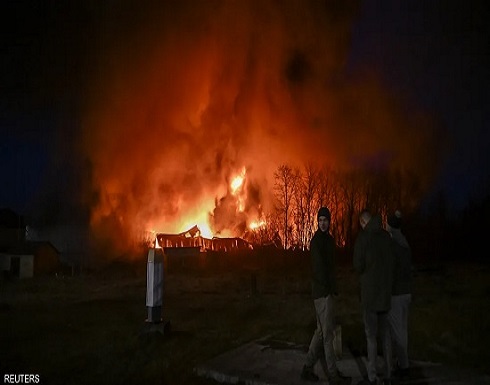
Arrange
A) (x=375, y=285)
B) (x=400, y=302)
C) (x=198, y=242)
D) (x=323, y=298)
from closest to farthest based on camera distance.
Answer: (x=375, y=285), (x=323, y=298), (x=400, y=302), (x=198, y=242)

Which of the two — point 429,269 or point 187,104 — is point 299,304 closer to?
point 429,269

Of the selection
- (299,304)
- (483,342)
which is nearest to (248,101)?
(299,304)

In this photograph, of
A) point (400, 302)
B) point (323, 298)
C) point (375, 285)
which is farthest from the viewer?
point (400, 302)

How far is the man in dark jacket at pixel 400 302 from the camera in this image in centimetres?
627

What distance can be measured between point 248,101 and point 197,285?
147ft

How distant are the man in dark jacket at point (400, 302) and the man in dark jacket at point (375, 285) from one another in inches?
16.5

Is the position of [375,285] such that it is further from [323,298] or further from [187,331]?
[187,331]

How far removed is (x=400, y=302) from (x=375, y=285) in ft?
2.69

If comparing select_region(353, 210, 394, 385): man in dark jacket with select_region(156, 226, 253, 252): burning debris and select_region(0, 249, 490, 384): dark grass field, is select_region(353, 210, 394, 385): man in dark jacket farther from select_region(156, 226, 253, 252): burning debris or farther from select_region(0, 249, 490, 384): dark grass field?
select_region(156, 226, 253, 252): burning debris

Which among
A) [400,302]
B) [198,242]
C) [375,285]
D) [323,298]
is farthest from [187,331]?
[198,242]

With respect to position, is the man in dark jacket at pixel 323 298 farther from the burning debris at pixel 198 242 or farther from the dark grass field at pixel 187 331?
the burning debris at pixel 198 242

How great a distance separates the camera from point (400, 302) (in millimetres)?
6445

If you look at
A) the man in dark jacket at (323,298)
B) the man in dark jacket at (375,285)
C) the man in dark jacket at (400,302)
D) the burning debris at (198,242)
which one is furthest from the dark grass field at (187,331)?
the burning debris at (198,242)

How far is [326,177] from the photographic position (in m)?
55.8
